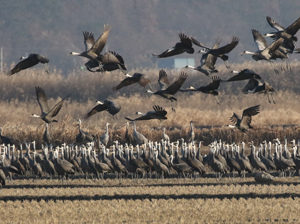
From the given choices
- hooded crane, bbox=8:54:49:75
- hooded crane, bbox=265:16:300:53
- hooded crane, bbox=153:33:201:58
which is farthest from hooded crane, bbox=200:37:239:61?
hooded crane, bbox=8:54:49:75

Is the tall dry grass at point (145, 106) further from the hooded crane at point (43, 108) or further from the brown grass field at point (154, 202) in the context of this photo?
the hooded crane at point (43, 108)

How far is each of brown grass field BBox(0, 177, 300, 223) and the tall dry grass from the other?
37.8 feet

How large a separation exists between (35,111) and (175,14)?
250 ft

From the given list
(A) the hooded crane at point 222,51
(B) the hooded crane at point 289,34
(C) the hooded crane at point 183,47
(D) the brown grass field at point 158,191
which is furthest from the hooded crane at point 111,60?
(D) the brown grass field at point 158,191

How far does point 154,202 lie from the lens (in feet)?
71.5

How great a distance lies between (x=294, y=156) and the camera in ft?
94.5

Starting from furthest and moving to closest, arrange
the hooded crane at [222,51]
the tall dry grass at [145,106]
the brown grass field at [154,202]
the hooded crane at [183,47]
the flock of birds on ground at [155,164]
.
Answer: the tall dry grass at [145,106], the flock of birds on ground at [155,164], the brown grass field at [154,202], the hooded crane at [183,47], the hooded crane at [222,51]

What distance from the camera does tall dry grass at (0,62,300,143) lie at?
39.8m

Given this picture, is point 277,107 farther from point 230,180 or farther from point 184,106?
point 230,180

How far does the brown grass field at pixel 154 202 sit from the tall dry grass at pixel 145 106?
11.5m

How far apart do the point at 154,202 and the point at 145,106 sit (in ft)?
96.9

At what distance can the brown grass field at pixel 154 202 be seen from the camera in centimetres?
1964

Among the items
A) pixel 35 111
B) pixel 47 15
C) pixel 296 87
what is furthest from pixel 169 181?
pixel 47 15

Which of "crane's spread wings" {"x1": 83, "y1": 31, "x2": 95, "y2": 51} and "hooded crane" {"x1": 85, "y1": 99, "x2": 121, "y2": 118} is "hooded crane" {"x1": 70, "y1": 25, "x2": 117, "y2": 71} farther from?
"hooded crane" {"x1": 85, "y1": 99, "x2": 121, "y2": 118}
